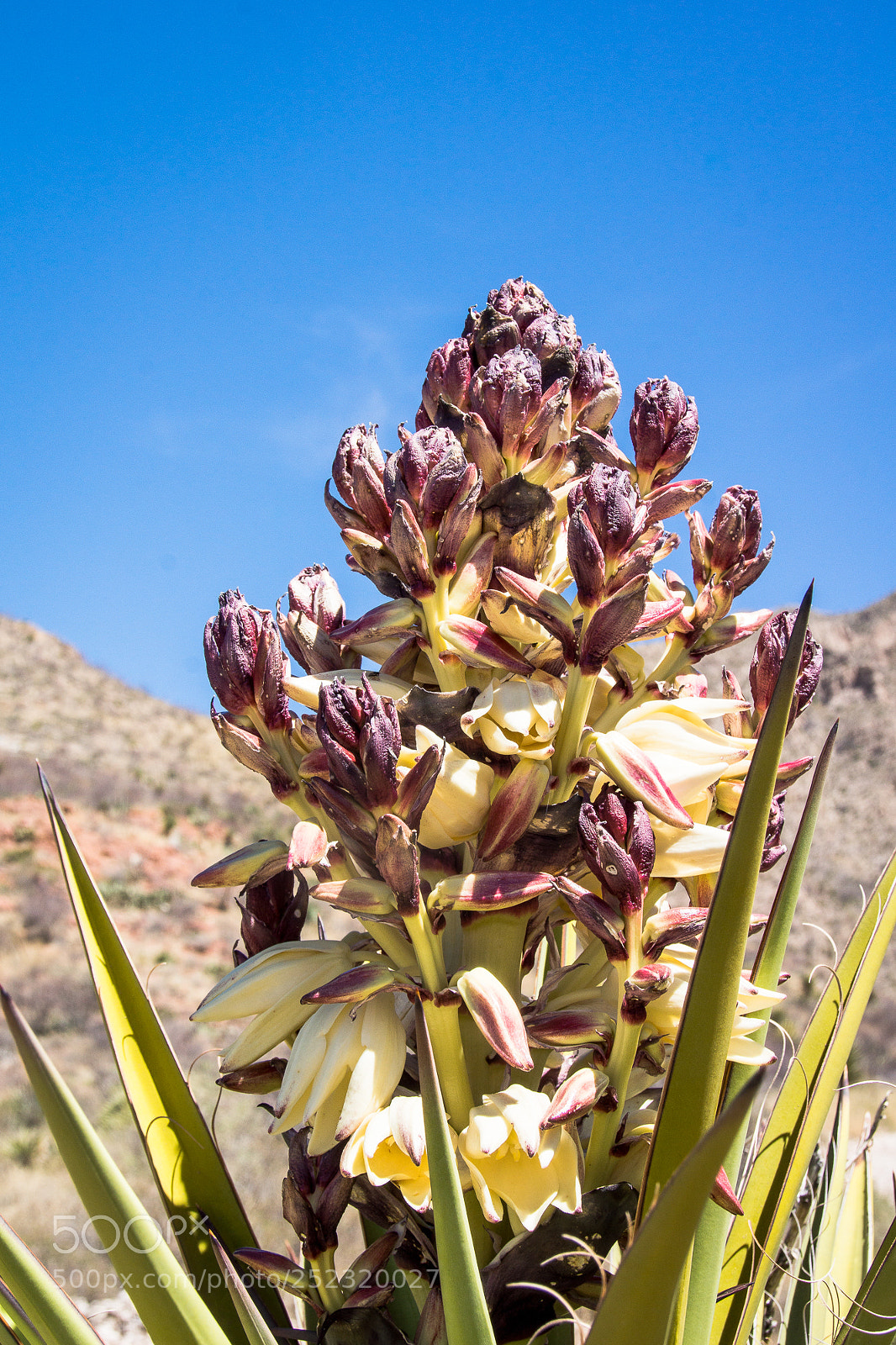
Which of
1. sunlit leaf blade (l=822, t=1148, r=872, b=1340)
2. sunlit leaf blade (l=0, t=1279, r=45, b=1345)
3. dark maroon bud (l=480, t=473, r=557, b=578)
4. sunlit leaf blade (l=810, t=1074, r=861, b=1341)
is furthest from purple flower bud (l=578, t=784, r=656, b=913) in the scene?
sunlit leaf blade (l=822, t=1148, r=872, b=1340)

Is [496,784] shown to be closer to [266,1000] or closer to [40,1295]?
[266,1000]

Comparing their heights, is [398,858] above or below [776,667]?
below

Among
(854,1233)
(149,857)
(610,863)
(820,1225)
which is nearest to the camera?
(610,863)

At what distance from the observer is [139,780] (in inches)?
622

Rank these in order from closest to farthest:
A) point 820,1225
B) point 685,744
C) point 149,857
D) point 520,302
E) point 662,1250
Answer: point 662,1250 → point 685,744 → point 520,302 → point 820,1225 → point 149,857

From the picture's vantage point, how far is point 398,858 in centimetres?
77

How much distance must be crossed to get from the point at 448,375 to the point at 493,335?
9cm

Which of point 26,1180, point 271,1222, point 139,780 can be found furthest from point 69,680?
point 271,1222

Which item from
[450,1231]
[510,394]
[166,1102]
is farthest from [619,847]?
[166,1102]

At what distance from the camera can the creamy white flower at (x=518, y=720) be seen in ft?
2.91

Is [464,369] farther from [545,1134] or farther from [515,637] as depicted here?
[545,1134]

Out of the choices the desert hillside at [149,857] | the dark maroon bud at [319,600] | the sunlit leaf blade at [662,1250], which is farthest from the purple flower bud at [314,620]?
the desert hillside at [149,857]

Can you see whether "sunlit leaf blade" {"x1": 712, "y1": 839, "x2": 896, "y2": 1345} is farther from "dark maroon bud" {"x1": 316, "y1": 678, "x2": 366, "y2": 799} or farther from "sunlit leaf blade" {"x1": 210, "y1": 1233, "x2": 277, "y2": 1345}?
"dark maroon bud" {"x1": 316, "y1": 678, "x2": 366, "y2": 799}

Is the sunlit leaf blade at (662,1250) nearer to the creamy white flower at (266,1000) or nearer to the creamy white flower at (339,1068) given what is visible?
the creamy white flower at (339,1068)
